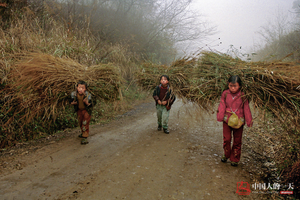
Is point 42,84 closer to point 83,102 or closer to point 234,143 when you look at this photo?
point 83,102

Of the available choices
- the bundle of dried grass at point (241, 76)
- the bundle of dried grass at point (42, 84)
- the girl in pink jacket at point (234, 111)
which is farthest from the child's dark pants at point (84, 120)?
the girl in pink jacket at point (234, 111)

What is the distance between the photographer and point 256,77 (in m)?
2.89

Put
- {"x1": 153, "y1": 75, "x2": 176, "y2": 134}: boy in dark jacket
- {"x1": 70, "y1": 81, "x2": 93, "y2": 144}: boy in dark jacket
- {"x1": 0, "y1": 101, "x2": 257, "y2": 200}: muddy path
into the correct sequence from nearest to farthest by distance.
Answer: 1. {"x1": 0, "y1": 101, "x2": 257, "y2": 200}: muddy path
2. {"x1": 70, "y1": 81, "x2": 93, "y2": 144}: boy in dark jacket
3. {"x1": 153, "y1": 75, "x2": 176, "y2": 134}: boy in dark jacket

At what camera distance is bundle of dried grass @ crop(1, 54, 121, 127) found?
3.41 metres

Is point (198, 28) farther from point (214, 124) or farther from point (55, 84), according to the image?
point (55, 84)

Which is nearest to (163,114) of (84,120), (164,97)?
(164,97)

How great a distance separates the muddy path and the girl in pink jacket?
25cm

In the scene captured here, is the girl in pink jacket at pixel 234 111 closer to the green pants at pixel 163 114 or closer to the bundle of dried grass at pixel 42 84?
the green pants at pixel 163 114

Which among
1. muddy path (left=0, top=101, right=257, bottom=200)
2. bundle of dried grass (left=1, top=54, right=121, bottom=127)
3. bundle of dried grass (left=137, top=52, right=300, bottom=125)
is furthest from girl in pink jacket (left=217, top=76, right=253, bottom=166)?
bundle of dried grass (left=1, top=54, right=121, bottom=127)

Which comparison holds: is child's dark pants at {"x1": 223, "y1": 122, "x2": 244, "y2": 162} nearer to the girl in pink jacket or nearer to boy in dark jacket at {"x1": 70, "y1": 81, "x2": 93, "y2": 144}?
the girl in pink jacket

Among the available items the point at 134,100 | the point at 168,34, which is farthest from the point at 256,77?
the point at 168,34

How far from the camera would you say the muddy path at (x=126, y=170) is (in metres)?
2.31

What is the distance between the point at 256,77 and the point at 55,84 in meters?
3.66

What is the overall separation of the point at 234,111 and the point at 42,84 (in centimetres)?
354
